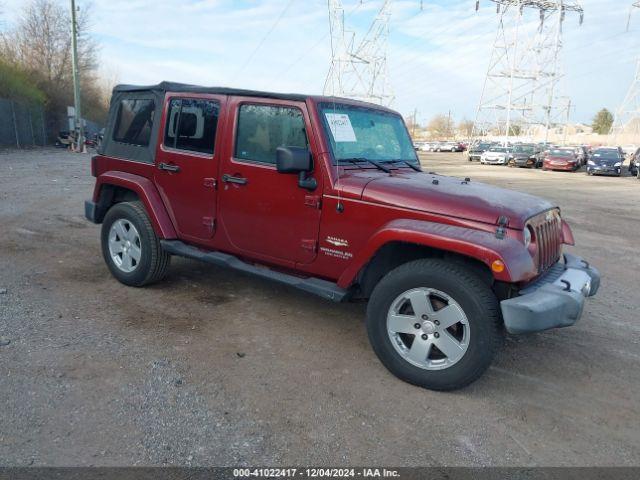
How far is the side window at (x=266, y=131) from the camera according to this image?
4.11 m

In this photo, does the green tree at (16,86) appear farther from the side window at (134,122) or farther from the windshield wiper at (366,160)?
the windshield wiper at (366,160)

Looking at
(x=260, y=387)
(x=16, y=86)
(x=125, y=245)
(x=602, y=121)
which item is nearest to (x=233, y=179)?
(x=125, y=245)

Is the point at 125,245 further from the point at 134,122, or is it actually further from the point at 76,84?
the point at 76,84

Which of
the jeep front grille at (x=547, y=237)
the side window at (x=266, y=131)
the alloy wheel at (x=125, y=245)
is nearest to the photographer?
the jeep front grille at (x=547, y=237)

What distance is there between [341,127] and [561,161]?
1252 inches

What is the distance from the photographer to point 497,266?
3.12 m

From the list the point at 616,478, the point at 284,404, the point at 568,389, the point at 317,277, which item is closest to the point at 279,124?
the point at 317,277

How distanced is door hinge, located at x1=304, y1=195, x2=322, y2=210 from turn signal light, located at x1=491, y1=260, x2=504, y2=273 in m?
1.40

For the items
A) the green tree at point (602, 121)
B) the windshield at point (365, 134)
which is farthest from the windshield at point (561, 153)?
the green tree at point (602, 121)

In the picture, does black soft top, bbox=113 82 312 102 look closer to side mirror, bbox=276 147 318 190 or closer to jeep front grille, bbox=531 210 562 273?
side mirror, bbox=276 147 318 190

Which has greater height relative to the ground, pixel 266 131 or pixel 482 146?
pixel 482 146

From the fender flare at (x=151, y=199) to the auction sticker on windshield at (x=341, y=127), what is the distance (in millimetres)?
1947

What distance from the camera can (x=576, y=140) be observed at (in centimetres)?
7556

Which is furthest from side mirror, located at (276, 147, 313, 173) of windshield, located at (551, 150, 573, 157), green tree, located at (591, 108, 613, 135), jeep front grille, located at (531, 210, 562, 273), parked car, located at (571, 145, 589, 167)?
green tree, located at (591, 108, 613, 135)
